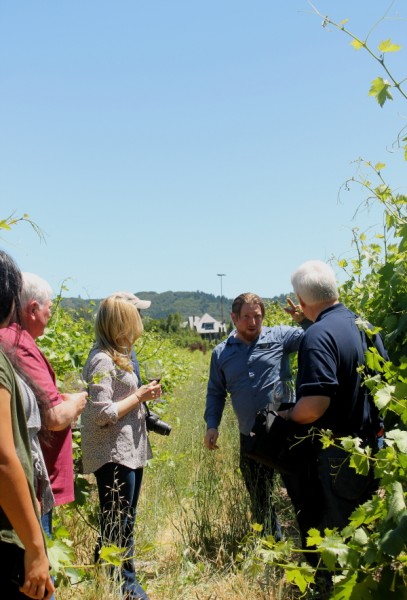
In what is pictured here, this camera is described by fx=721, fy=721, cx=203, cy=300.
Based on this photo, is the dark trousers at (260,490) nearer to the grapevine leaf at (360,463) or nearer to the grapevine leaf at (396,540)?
the grapevine leaf at (360,463)

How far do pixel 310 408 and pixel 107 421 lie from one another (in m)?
1.12

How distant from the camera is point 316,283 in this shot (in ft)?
11.3

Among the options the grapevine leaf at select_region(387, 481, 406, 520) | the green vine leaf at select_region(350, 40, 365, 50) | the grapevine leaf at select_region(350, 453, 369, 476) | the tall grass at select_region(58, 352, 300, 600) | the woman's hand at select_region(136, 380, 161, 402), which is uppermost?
the green vine leaf at select_region(350, 40, 365, 50)

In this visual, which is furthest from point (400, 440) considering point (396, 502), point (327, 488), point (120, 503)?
point (120, 503)

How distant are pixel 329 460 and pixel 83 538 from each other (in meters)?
2.04

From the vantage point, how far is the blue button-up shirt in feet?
15.3

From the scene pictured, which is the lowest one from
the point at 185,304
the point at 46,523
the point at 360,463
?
the point at 46,523

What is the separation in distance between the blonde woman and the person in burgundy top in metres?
0.69

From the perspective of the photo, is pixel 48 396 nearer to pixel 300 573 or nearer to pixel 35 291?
pixel 35 291

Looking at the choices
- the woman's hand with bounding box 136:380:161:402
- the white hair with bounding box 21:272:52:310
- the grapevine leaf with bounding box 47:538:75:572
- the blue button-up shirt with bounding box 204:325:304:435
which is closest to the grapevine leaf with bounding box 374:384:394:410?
the grapevine leaf with bounding box 47:538:75:572

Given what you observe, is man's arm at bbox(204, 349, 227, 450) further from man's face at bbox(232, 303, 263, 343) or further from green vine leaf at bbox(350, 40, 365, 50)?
green vine leaf at bbox(350, 40, 365, 50)

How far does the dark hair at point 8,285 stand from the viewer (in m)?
2.16

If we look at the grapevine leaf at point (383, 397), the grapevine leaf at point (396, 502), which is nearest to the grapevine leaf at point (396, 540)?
the grapevine leaf at point (396, 502)

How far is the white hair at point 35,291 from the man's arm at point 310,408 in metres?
1.22
